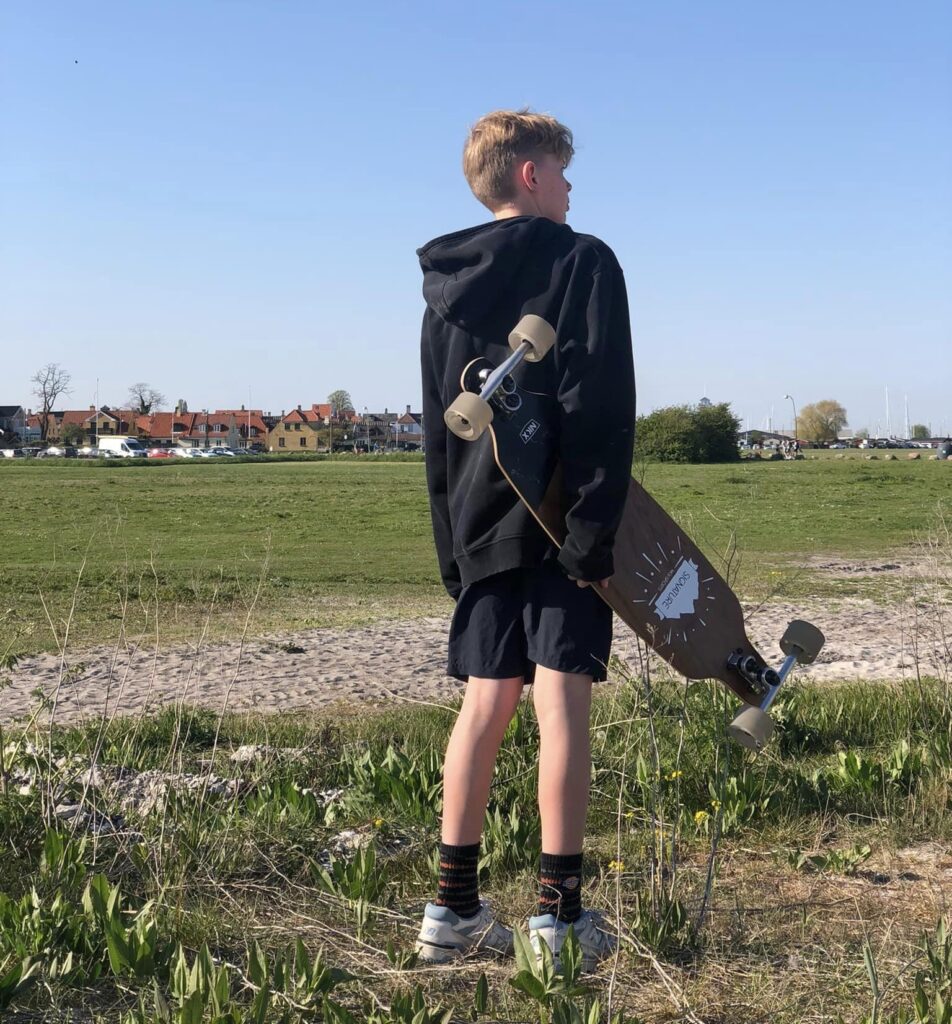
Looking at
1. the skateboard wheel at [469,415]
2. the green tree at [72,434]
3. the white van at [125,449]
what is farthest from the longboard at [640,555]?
the green tree at [72,434]

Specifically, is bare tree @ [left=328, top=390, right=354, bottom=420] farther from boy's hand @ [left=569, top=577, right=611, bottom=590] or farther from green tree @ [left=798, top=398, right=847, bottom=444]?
boy's hand @ [left=569, top=577, right=611, bottom=590]

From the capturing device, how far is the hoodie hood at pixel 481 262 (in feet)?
10.1

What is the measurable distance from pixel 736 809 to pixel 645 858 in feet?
1.50

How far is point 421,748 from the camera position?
482cm

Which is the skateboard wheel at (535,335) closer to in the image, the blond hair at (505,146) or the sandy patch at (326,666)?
the blond hair at (505,146)

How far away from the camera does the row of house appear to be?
148875mm

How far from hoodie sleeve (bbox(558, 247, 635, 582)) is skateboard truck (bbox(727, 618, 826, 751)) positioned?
0.52 metres

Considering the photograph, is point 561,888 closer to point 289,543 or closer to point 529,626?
point 529,626

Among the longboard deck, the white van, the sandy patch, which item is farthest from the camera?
the white van

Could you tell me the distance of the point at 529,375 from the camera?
305cm

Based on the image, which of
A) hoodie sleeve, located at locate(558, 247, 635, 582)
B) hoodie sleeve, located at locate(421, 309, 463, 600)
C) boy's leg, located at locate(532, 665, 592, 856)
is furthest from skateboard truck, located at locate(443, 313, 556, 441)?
boy's leg, located at locate(532, 665, 592, 856)

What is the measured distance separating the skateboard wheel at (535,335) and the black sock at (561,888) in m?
1.17

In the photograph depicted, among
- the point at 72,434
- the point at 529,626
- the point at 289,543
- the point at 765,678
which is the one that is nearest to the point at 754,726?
the point at 765,678

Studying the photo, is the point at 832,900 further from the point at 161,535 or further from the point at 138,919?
the point at 161,535
